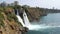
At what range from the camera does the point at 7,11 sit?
149 feet

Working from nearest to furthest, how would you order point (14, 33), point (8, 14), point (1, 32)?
1. point (1, 32)
2. point (14, 33)
3. point (8, 14)

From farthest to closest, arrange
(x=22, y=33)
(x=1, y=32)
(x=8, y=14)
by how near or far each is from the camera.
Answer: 1. (x=8, y=14)
2. (x=22, y=33)
3. (x=1, y=32)

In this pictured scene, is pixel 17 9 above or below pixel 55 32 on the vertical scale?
above

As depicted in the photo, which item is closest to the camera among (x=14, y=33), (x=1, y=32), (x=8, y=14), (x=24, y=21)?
(x=1, y=32)

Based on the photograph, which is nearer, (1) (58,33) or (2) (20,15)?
(1) (58,33)

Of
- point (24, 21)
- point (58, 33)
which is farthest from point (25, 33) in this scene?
point (24, 21)

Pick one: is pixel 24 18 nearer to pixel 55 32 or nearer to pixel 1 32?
pixel 55 32

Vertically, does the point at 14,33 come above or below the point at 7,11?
below

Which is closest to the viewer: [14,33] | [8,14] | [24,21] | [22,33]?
[14,33]

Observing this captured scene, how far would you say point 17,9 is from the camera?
54.2 metres

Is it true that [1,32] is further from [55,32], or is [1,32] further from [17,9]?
[17,9]

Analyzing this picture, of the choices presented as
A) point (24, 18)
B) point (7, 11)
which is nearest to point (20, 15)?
point (24, 18)

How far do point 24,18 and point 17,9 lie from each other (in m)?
2.93

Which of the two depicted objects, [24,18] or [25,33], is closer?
[25,33]
